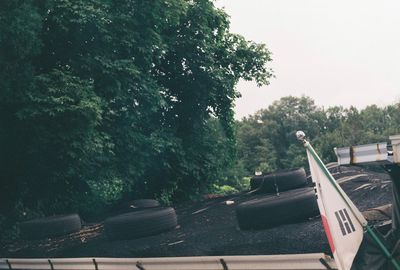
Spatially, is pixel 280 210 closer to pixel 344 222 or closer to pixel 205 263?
pixel 205 263

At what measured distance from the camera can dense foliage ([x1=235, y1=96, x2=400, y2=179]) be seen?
75125 mm

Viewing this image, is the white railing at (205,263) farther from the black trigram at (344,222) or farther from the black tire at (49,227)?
the black tire at (49,227)

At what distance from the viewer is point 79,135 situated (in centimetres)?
1512

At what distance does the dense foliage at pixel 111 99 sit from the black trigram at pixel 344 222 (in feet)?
37.4

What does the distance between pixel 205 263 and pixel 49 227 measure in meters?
8.87

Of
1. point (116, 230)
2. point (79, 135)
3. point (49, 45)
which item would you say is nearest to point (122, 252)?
point (116, 230)

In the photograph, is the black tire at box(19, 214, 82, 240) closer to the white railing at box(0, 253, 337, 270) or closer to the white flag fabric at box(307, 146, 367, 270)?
the white railing at box(0, 253, 337, 270)

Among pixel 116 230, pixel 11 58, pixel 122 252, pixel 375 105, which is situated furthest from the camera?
pixel 375 105

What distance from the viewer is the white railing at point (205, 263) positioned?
505 cm

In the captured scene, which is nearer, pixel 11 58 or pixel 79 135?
pixel 11 58

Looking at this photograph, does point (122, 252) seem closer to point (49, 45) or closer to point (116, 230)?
point (116, 230)

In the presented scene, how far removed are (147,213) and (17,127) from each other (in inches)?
294

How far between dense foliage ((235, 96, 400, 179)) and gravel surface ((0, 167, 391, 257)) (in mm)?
60190

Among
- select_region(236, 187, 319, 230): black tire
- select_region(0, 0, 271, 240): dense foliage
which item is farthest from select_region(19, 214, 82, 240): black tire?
select_region(236, 187, 319, 230): black tire
